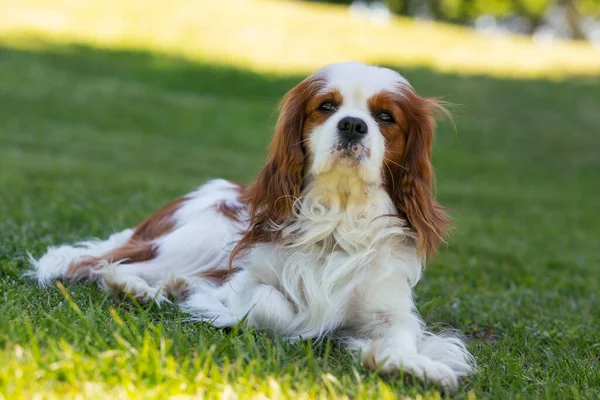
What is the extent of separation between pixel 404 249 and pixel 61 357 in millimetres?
1727

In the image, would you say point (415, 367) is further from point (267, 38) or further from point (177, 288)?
point (267, 38)

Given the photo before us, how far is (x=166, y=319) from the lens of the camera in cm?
346

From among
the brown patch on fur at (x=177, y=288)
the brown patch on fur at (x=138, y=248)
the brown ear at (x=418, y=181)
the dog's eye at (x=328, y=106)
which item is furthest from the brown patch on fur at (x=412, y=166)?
the brown patch on fur at (x=138, y=248)

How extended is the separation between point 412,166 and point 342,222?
45cm

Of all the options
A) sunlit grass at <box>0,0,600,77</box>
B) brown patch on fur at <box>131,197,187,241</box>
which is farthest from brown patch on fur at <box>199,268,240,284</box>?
sunlit grass at <box>0,0,600,77</box>

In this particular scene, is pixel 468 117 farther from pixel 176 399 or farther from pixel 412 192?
pixel 176 399

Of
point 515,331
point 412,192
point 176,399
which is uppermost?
point 412,192

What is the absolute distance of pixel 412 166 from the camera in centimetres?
357

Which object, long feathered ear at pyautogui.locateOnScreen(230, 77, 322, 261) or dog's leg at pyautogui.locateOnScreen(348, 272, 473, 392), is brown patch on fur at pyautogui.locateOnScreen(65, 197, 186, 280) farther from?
dog's leg at pyautogui.locateOnScreen(348, 272, 473, 392)

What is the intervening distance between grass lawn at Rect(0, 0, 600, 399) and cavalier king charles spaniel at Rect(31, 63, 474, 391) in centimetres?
22

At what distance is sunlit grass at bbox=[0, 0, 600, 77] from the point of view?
64.4 ft

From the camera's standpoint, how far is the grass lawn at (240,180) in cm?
267

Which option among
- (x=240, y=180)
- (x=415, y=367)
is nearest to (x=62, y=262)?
(x=415, y=367)

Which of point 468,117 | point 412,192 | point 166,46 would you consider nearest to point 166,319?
point 412,192
